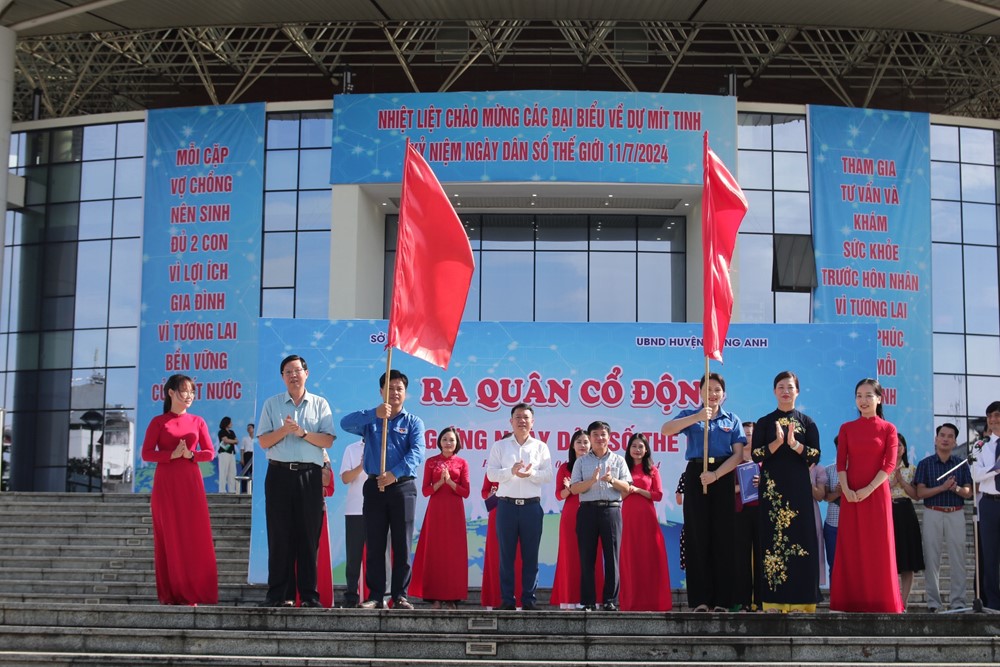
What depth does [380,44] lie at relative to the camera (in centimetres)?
2533

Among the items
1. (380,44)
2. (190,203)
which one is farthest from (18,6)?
(380,44)

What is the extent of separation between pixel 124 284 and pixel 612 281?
913cm

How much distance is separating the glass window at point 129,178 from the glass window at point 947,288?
14665 mm

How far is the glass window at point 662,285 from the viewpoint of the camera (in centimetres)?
2223

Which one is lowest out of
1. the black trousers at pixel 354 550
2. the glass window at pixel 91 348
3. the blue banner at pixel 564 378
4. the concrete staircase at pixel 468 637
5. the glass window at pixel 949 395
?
the concrete staircase at pixel 468 637

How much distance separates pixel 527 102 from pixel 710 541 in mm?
13258

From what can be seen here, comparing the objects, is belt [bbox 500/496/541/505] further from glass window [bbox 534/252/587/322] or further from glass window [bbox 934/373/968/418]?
glass window [bbox 934/373/968/418]

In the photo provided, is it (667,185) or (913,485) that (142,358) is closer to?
(667,185)

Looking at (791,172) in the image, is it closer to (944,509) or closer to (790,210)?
(790,210)

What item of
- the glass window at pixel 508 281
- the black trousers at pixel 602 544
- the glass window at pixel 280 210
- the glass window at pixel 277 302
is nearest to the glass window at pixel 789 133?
the glass window at pixel 508 281

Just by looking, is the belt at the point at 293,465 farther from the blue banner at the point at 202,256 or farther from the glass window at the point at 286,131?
the glass window at the point at 286,131

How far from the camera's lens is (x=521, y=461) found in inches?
329

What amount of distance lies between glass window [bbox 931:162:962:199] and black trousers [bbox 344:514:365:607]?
15403 millimetres

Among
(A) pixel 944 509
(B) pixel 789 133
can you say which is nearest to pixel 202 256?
(B) pixel 789 133
